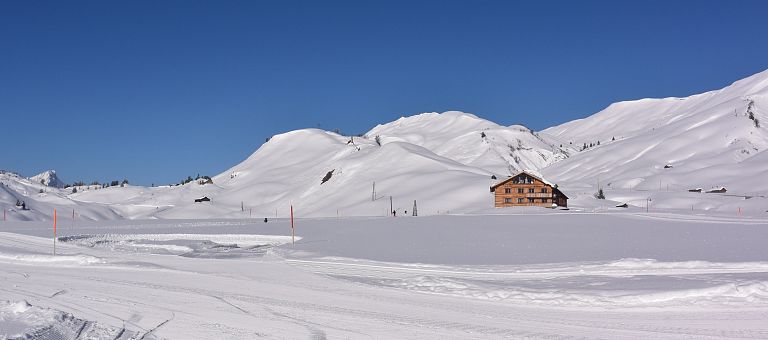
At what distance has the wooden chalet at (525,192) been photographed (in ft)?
314

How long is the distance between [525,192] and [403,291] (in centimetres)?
8338

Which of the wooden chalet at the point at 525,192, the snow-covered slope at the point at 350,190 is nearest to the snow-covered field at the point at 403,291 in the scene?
the wooden chalet at the point at 525,192

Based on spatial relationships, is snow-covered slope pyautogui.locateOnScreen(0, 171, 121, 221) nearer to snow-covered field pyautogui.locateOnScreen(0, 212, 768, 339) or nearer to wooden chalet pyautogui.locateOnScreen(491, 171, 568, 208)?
wooden chalet pyautogui.locateOnScreen(491, 171, 568, 208)

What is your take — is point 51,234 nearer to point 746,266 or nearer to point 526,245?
point 526,245

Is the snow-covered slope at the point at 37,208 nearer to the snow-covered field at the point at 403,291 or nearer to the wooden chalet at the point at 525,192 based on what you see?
the wooden chalet at the point at 525,192

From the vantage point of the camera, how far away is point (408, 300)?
46.6 feet

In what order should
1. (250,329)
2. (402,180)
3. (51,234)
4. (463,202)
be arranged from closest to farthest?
1. (250,329)
2. (51,234)
3. (463,202)
4. (402,180)

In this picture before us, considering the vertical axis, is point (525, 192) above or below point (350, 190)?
below

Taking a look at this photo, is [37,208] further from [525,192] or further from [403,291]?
[403,291]

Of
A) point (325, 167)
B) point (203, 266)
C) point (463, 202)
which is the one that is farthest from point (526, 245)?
point (325, 167)

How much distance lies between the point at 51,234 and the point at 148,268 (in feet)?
69.7

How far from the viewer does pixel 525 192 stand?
9631 centimetres

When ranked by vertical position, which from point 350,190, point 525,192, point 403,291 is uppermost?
point 350,190

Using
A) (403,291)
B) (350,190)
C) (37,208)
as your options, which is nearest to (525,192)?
(350,190)
